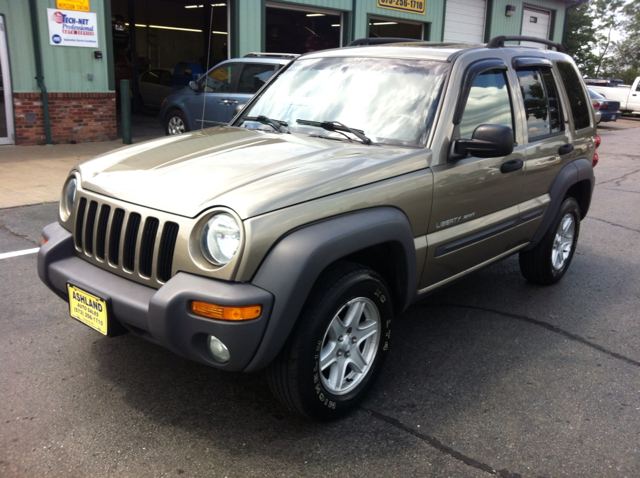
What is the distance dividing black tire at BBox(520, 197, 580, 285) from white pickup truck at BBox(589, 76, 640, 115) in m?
22.8

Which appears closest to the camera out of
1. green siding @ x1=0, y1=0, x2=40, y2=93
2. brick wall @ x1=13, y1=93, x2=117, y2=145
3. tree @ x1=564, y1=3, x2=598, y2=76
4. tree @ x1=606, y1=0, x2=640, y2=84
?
green siding @ x1=0, y1=0, x2=40, y2=93

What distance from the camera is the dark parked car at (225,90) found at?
1084 cm

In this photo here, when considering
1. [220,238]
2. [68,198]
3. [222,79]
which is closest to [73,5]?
[222,79]

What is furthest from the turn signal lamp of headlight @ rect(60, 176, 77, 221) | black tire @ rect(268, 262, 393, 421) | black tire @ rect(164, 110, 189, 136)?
black tire @ rect(164, 110, 189, 136)

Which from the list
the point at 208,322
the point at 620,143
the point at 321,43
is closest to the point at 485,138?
the point at 208,322

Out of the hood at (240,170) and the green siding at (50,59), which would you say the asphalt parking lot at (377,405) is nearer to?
the hood at (240,170)

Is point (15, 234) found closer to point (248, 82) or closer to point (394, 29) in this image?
point (248, 82)

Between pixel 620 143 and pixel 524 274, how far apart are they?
45.6 ft

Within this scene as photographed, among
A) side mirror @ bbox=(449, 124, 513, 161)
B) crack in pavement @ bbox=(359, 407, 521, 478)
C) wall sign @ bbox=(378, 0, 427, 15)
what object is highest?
wall sign @ bbox=(378, 0, 427, 15)

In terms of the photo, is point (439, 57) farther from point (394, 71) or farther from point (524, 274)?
point (524, 274)

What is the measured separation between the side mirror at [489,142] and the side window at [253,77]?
7.81 m

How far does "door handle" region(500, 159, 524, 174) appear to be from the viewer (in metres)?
3.94

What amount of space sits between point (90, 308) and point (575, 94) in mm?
4018

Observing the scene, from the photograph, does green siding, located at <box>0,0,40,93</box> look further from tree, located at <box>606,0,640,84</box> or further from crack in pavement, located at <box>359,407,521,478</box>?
tree, located at <box>606,0,640,84</box>
